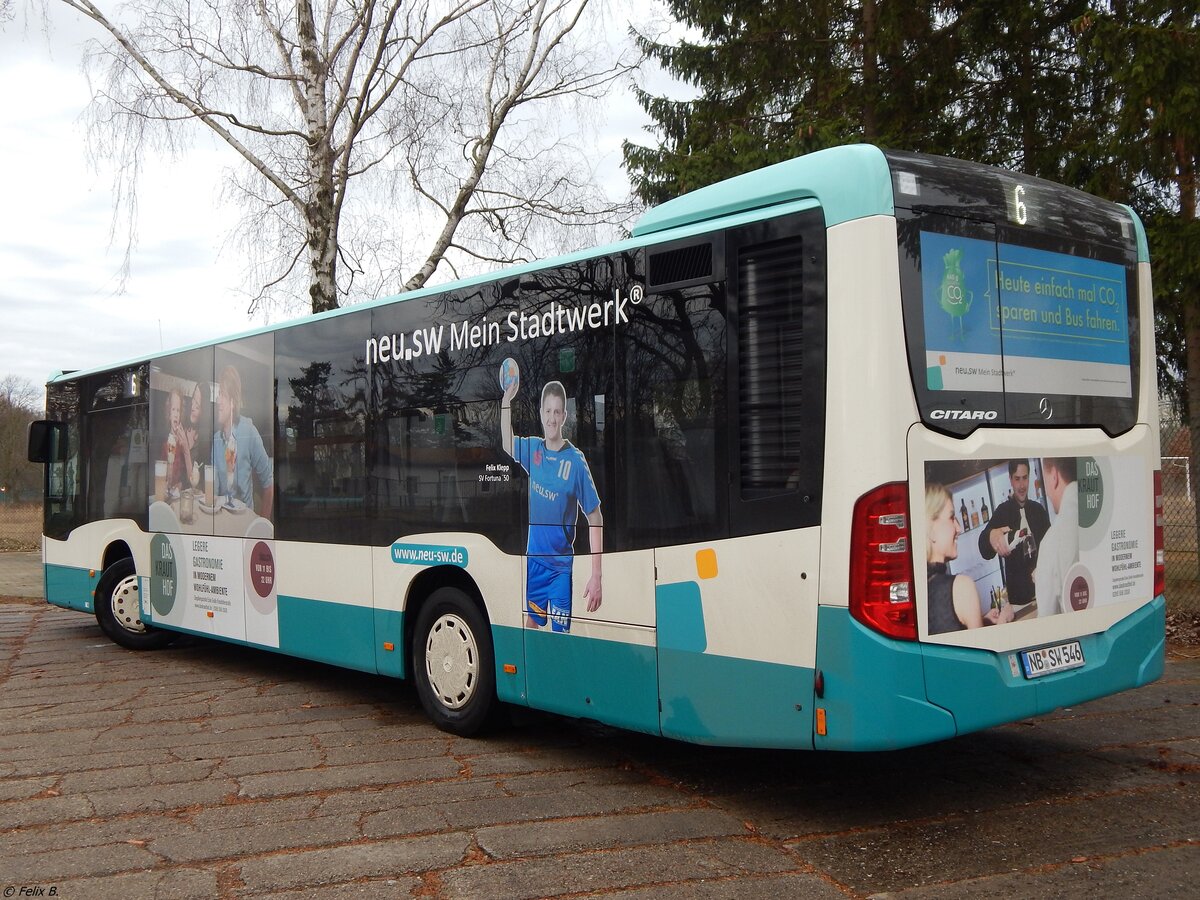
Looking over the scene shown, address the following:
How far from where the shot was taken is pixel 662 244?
5555 millimetres

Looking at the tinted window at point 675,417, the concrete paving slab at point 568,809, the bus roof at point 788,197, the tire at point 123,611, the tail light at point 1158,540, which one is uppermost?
the bus roof at point 788,197

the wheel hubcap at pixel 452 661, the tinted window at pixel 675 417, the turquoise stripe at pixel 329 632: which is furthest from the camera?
the turquoise stripe at pixel 329 632

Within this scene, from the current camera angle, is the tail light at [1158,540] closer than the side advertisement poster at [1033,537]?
No

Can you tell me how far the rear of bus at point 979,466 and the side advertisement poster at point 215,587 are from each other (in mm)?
5442

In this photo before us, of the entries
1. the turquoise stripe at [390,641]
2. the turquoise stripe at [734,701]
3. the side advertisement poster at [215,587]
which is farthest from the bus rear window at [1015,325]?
the side advertisement poster at [215,587]

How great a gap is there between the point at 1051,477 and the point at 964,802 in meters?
1.66

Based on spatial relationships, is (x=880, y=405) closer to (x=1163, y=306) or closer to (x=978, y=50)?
(x=1163, y=306)

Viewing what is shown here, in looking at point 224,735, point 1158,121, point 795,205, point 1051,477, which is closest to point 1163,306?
point 1158,121

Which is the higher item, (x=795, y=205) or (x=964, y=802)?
(x=795, y=205)

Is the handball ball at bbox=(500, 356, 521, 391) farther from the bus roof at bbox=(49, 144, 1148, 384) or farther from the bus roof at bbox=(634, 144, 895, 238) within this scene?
the bus roof at bbox=(634, 144, 895, 238)

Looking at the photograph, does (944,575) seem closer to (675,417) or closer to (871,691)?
(871,691)

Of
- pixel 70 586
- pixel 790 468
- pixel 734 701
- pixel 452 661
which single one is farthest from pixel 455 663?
pixel 70 586

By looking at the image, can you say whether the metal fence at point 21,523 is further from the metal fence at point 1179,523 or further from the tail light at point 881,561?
the tail light at point 881,561

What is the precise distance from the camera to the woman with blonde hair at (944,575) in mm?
4668
